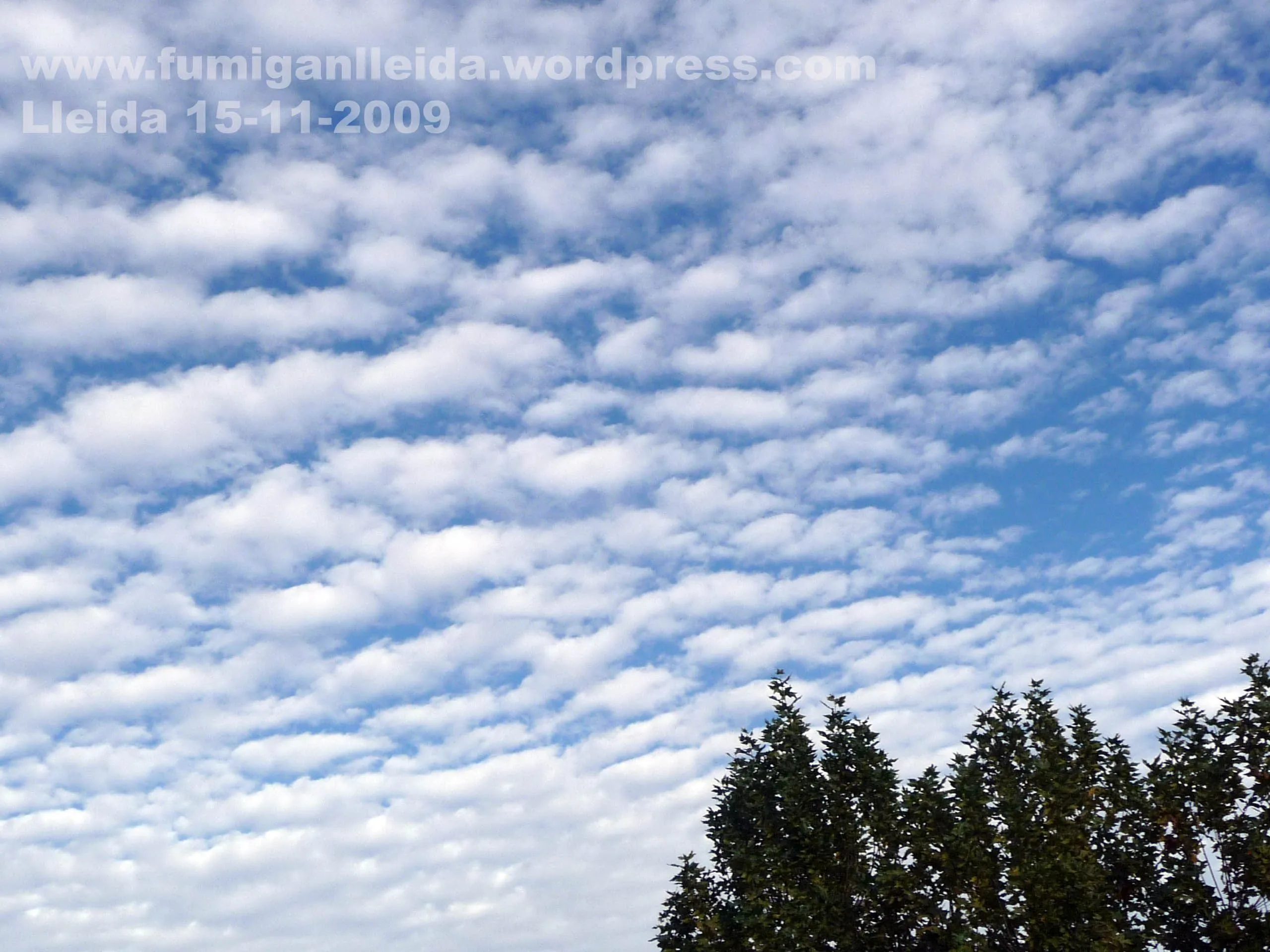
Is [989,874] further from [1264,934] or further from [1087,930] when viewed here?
[1264,934]

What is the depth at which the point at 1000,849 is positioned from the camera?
100ft

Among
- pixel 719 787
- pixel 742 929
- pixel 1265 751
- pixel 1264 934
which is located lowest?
pixel 1264 934

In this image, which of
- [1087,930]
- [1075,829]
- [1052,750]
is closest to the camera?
[1087,930]

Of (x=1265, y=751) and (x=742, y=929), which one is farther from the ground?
(x=1265, y=751)

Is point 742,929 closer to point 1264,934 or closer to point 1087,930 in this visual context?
point 1087,930

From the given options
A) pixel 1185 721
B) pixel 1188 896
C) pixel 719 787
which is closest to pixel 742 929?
pixel 719 787

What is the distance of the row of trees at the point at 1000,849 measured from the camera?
2973 cm

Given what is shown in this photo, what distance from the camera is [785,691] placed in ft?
118

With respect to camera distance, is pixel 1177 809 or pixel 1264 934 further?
pixel 1177 809

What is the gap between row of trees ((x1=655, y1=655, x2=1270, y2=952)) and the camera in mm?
29734

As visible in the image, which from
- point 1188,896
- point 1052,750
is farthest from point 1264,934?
point 1052,750

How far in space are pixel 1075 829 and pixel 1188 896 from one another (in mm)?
3709

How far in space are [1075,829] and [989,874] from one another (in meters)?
3.10

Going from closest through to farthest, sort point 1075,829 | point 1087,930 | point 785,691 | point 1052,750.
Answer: point 1087,930, point 1075,829, point 1052,750, point 785,691
